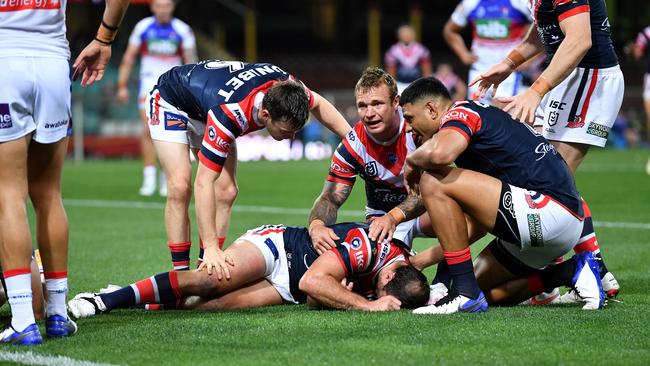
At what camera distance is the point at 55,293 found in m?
4.99

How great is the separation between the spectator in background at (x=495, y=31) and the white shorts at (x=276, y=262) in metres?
6.33

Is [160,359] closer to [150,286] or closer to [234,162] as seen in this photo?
[150,286]

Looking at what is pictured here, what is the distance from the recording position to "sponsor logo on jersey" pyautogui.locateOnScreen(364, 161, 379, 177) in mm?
6579

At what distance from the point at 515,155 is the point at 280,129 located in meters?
1.29

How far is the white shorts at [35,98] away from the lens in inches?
183

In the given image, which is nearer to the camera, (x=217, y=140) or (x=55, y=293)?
(x=55, y=293)

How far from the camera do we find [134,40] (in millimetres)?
13938

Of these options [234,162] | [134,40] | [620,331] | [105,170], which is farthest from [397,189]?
[105,170]

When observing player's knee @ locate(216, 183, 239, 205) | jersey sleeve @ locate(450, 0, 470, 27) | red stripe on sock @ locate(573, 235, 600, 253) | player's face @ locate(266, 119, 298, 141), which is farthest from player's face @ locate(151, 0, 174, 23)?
red stripe on sock @ locate(573, 235, 600, 253)

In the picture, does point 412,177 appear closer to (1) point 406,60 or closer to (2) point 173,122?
(2) point 173,122

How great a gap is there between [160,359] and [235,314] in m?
1.26

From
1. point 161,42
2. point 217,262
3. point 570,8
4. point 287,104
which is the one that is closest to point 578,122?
point 570,8

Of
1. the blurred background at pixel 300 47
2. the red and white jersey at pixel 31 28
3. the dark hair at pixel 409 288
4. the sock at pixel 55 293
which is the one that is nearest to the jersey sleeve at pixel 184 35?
the dark hair at pixel 409 288

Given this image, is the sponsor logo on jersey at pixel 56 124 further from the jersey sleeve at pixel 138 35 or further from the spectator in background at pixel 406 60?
the spectator in background at pixel 406 60
